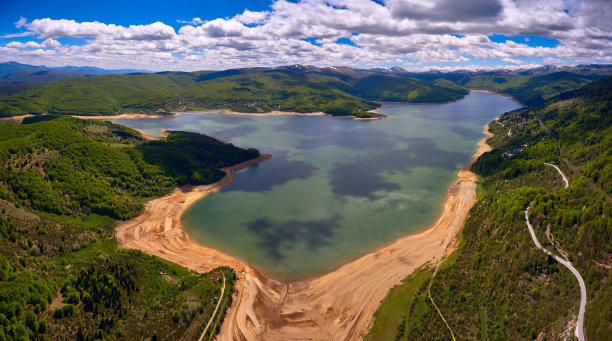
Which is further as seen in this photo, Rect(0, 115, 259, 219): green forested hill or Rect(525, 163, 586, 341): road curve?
Rect(0, 115, 259, 219): green forested hill

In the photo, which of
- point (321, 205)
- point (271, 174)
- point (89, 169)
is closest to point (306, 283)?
point (321, 205)

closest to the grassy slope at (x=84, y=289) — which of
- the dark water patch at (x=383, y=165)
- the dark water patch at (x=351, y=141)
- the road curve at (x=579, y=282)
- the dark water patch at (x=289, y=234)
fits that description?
the dark water patch at (x=289, y=234)

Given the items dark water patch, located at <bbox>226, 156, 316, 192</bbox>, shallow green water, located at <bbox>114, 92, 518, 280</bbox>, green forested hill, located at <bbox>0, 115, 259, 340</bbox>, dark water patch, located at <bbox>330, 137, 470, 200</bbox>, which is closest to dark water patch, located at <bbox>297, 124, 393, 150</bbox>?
shallow green water, located at <bbox>114, 92, 518, 280</bbox>

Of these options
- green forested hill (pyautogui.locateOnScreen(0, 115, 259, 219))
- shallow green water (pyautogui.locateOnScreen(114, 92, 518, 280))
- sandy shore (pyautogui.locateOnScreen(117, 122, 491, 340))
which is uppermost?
green forested hill (pyautogui.locateOnScreen(0, 115, 259, 219))

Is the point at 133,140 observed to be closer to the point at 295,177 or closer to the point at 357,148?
the point at 295,177

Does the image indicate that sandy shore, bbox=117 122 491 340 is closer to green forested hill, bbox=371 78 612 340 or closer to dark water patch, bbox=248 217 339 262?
green forested hill, bbox=371 78 612 340

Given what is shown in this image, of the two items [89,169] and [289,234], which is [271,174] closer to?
[289,234]

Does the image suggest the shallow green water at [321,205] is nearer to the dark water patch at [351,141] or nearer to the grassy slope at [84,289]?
the dark water patch at [351,141]
